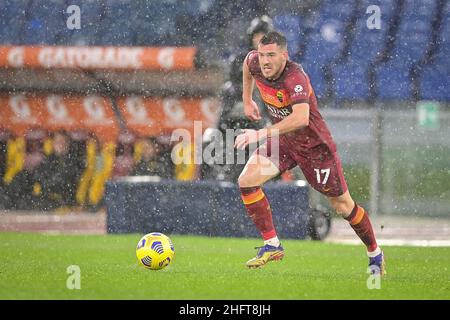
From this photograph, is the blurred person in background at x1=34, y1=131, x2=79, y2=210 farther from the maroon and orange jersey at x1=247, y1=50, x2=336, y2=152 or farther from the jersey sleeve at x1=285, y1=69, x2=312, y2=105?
the jersey sleeve at x1=285, y1=69, x2=312, y2=105

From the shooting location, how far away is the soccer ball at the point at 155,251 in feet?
26.7

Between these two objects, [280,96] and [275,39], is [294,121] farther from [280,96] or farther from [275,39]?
[275,39]

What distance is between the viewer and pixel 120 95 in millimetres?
19797

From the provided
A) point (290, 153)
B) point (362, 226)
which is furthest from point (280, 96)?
point (362, 226)

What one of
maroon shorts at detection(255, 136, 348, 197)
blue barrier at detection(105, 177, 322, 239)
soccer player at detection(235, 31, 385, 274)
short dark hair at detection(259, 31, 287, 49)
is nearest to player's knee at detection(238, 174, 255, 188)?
soccer player at detection(235, 31, 385, 274)

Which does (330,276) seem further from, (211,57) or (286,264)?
(211,57)

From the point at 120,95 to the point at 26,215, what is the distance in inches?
122

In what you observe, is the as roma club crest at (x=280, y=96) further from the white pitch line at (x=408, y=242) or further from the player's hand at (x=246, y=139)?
the white pitch line at (x=408, y=242)

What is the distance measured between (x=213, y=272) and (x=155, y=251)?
640 millimetres

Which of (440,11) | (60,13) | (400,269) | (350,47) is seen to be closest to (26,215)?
(60,13)

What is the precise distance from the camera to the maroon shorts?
8.33 metres

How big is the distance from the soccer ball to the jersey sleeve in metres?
1.48

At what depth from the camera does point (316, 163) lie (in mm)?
8383

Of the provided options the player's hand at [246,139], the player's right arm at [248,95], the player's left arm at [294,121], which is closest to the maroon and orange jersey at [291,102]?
the player's left arm at [294,121]
